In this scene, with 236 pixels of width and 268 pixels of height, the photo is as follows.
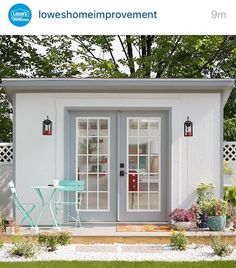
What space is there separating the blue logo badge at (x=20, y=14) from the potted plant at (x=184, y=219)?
4270 mm

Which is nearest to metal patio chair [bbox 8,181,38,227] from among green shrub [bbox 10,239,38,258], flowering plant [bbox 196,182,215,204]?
green shrub [bbox 10,239,38,258]

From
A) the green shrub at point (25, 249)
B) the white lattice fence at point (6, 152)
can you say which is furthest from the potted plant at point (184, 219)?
the white lattice fence at point (6, 152)

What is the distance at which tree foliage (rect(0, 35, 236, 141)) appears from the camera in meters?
18.5

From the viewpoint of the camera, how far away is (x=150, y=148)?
1044 centimetres

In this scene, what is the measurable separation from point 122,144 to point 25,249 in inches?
132

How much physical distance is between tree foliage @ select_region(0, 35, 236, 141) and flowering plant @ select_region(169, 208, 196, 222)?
883cm

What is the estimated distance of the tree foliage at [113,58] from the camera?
60.6ft

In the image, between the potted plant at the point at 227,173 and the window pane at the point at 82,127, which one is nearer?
the window pane at the point at 82,127

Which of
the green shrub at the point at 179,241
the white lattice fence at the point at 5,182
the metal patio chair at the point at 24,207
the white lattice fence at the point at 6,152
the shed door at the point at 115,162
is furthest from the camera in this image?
the white lattice fence at the point at 5,182

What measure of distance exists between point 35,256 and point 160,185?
11.3 ft

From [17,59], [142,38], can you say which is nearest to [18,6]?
[17,59]

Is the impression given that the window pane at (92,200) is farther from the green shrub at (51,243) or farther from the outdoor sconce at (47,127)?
the green shrub at (51,243)

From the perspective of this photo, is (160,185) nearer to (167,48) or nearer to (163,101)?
(163,101)

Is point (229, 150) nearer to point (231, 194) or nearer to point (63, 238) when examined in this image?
point (231, 194)
